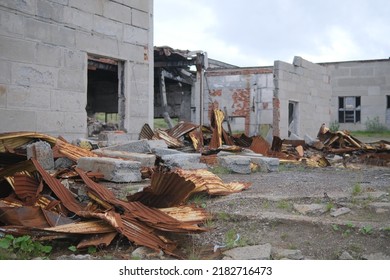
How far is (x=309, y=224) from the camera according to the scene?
404 centimetres

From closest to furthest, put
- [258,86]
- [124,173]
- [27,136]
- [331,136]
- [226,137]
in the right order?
[124,173]
[27,136]
[226,137]
[331,136]
[258,86]

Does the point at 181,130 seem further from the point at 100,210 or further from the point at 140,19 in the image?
the point at 100,210

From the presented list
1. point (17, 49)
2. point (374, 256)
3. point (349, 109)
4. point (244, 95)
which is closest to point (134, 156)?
point (17, 49)

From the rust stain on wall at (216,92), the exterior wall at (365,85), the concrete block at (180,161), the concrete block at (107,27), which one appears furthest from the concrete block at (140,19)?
the exterior wall at (365,85)

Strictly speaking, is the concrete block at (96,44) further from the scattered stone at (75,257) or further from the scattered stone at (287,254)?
the scattered stone at (287,254)

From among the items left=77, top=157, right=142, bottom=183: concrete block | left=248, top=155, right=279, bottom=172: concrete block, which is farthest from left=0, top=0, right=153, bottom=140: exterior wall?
left=248, top=155, right=279, bottom=172: concrete block

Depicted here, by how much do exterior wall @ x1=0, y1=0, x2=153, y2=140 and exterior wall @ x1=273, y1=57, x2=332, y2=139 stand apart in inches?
223

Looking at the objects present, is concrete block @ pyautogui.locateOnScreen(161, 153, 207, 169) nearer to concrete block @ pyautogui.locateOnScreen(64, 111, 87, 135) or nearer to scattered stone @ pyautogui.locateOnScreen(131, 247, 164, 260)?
concrete block @ pyautogui.locateOnScreen(64, 111, 87, 135)

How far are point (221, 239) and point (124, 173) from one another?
2.75 meters

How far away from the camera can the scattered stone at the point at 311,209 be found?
4.48m

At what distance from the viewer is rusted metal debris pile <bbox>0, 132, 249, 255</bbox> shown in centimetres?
366

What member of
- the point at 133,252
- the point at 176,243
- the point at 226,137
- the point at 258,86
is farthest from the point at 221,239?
the point at 258,86

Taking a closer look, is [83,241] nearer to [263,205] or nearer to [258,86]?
[263,205]

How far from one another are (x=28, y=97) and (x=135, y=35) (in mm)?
2943
